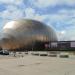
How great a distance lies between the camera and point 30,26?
105812 millimetres

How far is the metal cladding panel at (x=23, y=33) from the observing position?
100562mm

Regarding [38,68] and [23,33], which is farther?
[23,33]

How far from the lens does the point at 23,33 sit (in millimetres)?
101375

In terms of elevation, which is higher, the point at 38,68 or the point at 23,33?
the point at 23,33

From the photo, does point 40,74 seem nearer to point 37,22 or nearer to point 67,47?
point 67,47

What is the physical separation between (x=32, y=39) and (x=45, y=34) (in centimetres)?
746

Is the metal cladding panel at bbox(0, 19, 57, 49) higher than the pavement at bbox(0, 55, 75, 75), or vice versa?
the metal cladding panel at bbox(0, 19, 57, 49)

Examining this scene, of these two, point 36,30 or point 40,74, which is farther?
point 36,30

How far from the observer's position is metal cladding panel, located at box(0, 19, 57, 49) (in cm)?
10056

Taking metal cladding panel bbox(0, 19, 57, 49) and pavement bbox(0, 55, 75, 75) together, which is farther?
metal cladding panel bbox(0, 19, 57, 49)

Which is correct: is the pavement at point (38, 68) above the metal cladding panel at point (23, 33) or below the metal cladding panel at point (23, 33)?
below

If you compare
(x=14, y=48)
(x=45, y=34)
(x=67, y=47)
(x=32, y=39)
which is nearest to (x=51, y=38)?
(x=45, y=34)

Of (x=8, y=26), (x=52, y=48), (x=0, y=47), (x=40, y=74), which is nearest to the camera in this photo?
(x=40, y=74)

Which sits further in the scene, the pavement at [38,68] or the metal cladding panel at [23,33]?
the metal cladding panel at [23,33]
